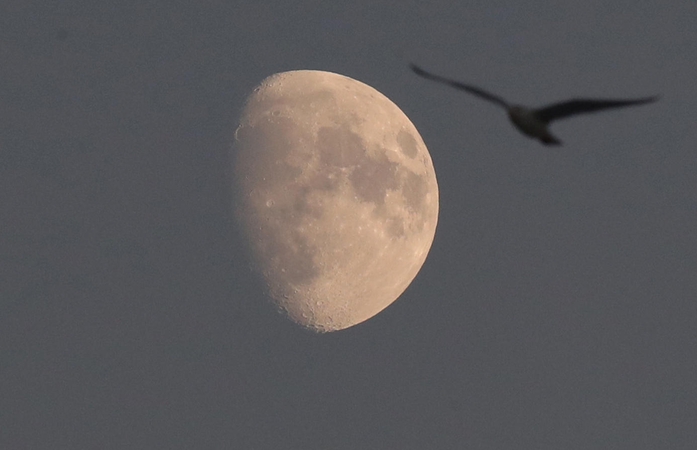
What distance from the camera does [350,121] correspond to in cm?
5031

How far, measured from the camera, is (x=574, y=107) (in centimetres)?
2186

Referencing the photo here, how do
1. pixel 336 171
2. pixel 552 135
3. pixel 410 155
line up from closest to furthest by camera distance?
pixel 552 135 → pixel 336 171 → pixel 410 155

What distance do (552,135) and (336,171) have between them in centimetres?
2611

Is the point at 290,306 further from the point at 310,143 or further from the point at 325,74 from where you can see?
the point at 325,74

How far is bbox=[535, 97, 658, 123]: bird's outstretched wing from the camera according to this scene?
20547 millimetres

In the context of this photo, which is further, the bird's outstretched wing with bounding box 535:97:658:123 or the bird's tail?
the bird's tail

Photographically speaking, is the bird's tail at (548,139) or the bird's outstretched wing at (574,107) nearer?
the bird's outstretched wing at (574,107)

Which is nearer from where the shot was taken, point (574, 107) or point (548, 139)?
point (574, 107)

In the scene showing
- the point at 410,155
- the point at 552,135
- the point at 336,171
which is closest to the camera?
the point at 552,135

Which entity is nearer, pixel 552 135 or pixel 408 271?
pixel 552 135

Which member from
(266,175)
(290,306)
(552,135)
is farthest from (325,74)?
(552,135)

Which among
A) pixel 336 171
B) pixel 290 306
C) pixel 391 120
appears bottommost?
pixel 290 306

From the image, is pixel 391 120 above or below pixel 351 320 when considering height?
above

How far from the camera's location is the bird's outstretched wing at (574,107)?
2055 cm
